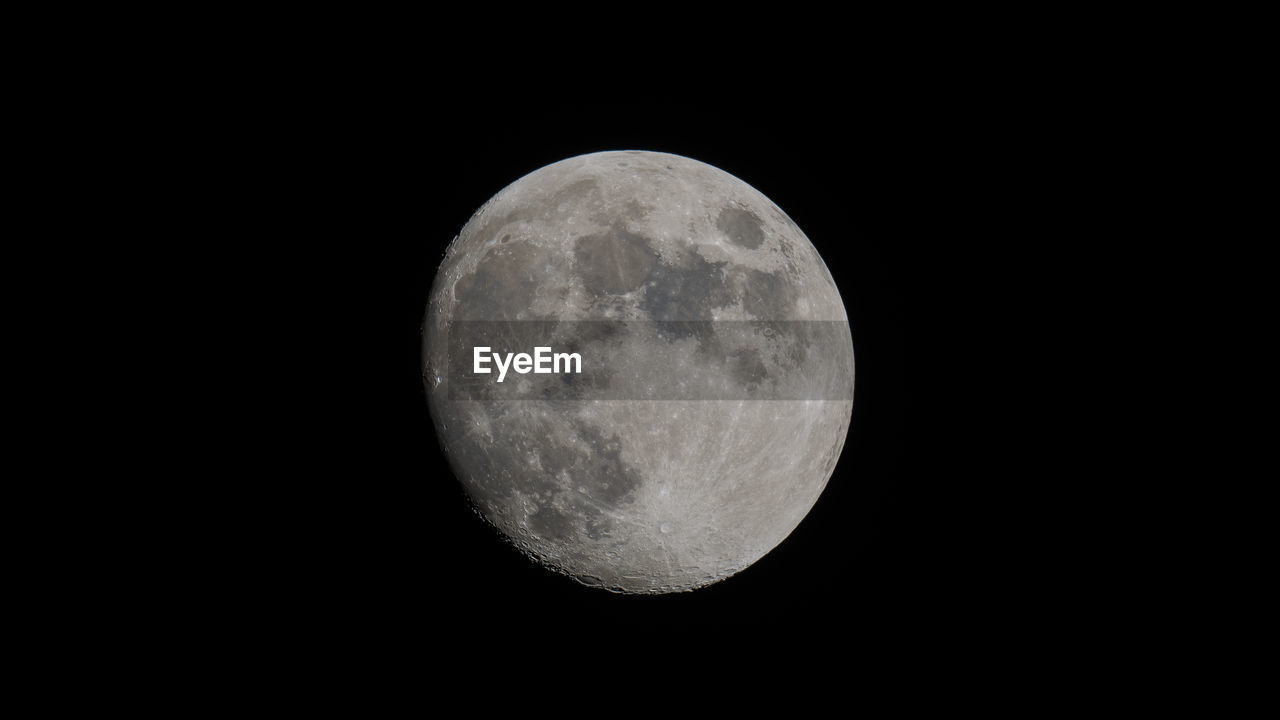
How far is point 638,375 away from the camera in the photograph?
392 centimetres

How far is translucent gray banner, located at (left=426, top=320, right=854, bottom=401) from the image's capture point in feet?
12.9

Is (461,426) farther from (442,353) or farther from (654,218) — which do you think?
(654,218)

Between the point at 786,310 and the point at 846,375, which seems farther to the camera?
the point at 846,375

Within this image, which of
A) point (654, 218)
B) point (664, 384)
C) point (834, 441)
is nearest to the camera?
point (664, 384)

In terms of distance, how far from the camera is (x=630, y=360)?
12.9ft

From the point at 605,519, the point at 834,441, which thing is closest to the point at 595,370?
the point at 605,519

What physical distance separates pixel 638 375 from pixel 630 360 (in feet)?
0.26

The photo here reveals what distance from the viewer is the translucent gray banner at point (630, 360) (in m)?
3.93

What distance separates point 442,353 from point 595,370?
0.92m

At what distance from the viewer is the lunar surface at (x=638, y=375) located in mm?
3969

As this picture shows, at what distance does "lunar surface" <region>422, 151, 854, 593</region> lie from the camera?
13.0 feet

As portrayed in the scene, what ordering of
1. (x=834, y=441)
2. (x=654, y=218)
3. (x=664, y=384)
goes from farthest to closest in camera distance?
(x=834, y=441) < (x=654, y=218) < (x=664, y=384)

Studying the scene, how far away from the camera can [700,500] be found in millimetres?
4113

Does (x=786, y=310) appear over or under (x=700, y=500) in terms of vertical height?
over
